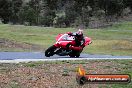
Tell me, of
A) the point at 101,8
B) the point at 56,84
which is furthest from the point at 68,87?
the point at 101,8

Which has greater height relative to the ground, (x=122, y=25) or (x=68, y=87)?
(x=68, y=87)

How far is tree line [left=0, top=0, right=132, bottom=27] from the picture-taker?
264ft

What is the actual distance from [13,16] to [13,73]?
7133 centimetres

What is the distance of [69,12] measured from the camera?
8681cm

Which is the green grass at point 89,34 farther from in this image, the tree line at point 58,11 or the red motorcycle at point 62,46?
the tree line at point 58,11

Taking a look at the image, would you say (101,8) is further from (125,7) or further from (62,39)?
(62,39)

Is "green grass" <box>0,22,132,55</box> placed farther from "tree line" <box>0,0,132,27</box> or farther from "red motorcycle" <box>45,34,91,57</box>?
"tree line" <box>0,0,132,27</box>

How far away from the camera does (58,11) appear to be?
293ft

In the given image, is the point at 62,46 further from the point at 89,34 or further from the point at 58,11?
the point at 58,11

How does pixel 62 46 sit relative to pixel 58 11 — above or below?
above

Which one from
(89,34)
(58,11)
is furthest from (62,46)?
(58,11)

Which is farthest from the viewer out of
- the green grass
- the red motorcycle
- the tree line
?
the tree line

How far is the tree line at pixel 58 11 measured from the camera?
80.4 metres

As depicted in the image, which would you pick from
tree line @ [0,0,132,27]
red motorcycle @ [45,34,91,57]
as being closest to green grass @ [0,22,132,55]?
red motorcycle @ [45,34,91,57]
